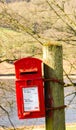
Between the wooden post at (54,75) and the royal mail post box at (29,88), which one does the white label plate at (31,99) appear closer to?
the royal mail post box at (29,88)

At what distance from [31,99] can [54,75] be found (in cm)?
21

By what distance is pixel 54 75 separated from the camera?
2.38 meters

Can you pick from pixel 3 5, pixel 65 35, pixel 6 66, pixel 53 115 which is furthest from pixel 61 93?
pixel 6 66

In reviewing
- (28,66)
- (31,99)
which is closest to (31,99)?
(31,99)

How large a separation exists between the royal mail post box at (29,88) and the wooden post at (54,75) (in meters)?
0.06

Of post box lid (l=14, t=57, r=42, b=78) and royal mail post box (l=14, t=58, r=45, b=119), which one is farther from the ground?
post box lid (l=14, t=57, r=42, b=78)

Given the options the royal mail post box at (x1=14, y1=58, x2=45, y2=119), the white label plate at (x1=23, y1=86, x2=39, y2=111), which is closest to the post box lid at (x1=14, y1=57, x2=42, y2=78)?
the royal mail post box at (x1=14, y1=58, x2=45, y2=119)

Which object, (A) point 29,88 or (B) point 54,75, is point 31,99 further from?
(B) point 54,75

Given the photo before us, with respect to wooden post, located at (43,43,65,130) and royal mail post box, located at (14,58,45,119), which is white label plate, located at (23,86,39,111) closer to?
royal mail post box, located at (14,58,45,119)

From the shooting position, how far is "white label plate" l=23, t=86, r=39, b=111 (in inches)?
90.1

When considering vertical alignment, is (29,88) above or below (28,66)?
below

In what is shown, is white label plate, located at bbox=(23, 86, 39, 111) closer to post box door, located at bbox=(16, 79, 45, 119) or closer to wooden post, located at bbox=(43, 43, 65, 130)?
post box door, located at bbox=(16, 79, 45, 119)

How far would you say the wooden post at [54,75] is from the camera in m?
2.36

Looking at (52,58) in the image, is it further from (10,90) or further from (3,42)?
(10,90)
